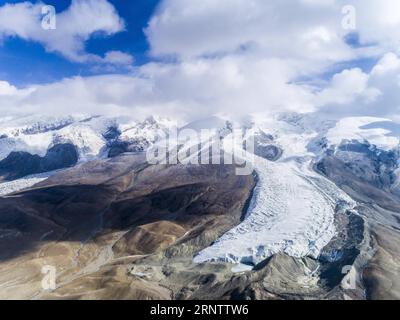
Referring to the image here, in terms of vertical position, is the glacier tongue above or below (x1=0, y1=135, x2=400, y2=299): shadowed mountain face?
above

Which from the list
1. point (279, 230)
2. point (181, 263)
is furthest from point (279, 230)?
point (181, 263)

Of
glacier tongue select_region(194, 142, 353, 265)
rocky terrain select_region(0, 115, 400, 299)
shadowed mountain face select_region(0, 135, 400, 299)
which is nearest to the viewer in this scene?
shadowed mountain face select_region(0, 135, 400, 299)

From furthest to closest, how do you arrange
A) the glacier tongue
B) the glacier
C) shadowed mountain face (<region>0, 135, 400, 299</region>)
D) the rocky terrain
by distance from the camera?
the glacier tongue → the glacier → the rocky terrain → shadowed mountain face (<region>0, 135, 400, 299</region>)

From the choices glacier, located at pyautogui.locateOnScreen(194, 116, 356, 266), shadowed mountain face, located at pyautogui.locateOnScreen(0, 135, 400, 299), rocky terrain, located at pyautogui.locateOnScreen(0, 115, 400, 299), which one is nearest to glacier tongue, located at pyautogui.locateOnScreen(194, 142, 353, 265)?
glacier, located at pyautogui.locateOnScreen(194, 116, 356, 266)

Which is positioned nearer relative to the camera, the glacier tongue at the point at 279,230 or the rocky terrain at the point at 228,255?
the rocky terrain at the point at 228,255

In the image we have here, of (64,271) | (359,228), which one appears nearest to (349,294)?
(359,228)

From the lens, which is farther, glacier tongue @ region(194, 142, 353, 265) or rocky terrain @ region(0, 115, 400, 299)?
glacier tongue @ region(194, 142, 353, 265)

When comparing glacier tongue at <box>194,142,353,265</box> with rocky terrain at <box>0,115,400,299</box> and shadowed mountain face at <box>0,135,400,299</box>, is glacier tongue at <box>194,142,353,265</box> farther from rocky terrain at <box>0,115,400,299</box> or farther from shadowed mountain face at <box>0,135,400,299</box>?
shadowed mountain face at <box>0,135,400,299</box>

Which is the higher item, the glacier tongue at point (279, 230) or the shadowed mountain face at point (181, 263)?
the glacier tongue at point (279, 230)

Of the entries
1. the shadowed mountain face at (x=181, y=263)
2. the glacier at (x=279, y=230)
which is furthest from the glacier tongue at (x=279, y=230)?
the shadowed mountain face at (x=181, y=263)

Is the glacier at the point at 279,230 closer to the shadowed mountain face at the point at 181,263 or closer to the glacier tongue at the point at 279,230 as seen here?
the glacier tongue at the point at 279,230
